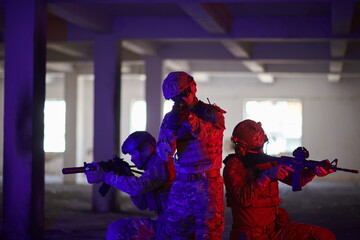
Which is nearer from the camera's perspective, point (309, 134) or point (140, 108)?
point (309, 134)

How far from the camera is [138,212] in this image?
10.2 metres

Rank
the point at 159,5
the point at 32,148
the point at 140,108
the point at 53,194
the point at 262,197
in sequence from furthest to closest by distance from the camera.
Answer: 1. the point at 140,108
2. the point at 53,194
3. the point at 159,5
4. the point at 32,148
5. the point at 262,197

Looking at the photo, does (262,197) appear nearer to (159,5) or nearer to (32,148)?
(32,148)

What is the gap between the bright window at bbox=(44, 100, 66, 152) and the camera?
64.9 feet

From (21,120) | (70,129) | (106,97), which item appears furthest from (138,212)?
(70,129)

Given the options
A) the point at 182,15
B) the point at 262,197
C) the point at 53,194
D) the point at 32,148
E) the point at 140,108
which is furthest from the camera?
the point at 140,108

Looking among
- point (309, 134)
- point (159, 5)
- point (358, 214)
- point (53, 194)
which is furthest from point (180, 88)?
point (309, 134)

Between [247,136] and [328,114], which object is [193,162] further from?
[328,114]

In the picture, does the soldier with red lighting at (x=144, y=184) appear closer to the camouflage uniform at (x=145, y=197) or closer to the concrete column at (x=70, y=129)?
the camouflage uniform at (x=145, y=197)

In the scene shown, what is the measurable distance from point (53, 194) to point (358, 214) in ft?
22.7

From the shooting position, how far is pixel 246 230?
13.2ft

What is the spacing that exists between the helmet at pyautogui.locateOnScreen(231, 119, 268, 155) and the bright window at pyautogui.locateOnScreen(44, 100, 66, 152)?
53.6ft

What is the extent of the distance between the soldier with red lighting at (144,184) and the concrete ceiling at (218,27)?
122 inches

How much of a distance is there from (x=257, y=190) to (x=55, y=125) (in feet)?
55.4
